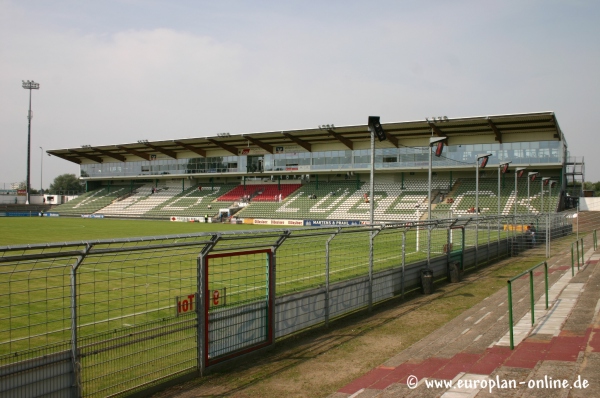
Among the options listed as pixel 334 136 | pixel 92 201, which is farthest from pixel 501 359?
pixel 92 201

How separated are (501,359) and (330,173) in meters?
54.3

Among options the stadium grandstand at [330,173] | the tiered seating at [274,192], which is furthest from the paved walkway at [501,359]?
the tiered seating at [274,192]

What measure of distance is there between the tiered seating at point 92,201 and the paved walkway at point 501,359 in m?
71.0

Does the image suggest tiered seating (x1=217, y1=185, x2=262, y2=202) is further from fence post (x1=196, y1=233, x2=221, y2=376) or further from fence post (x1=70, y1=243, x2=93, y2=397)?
fence post (x1=70, y1=243, x2=93, y2=397)

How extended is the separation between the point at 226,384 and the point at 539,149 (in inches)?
1894

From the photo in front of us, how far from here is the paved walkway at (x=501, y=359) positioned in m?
6.66

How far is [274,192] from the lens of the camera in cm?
6588

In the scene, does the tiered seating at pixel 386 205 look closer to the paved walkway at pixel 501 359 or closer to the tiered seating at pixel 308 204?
the tiered seating at pixel 308 204

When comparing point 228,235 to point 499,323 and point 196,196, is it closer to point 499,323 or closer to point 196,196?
point 499,323

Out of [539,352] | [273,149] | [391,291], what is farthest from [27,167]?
[539,352]

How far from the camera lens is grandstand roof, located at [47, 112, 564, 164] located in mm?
46812

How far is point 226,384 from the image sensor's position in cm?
750

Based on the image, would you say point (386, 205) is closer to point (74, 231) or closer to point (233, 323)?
point (74, 231)

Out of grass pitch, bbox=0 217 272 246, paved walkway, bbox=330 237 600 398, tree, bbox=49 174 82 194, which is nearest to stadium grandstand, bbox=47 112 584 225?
grass pitch, bbox=0 217 272 246
